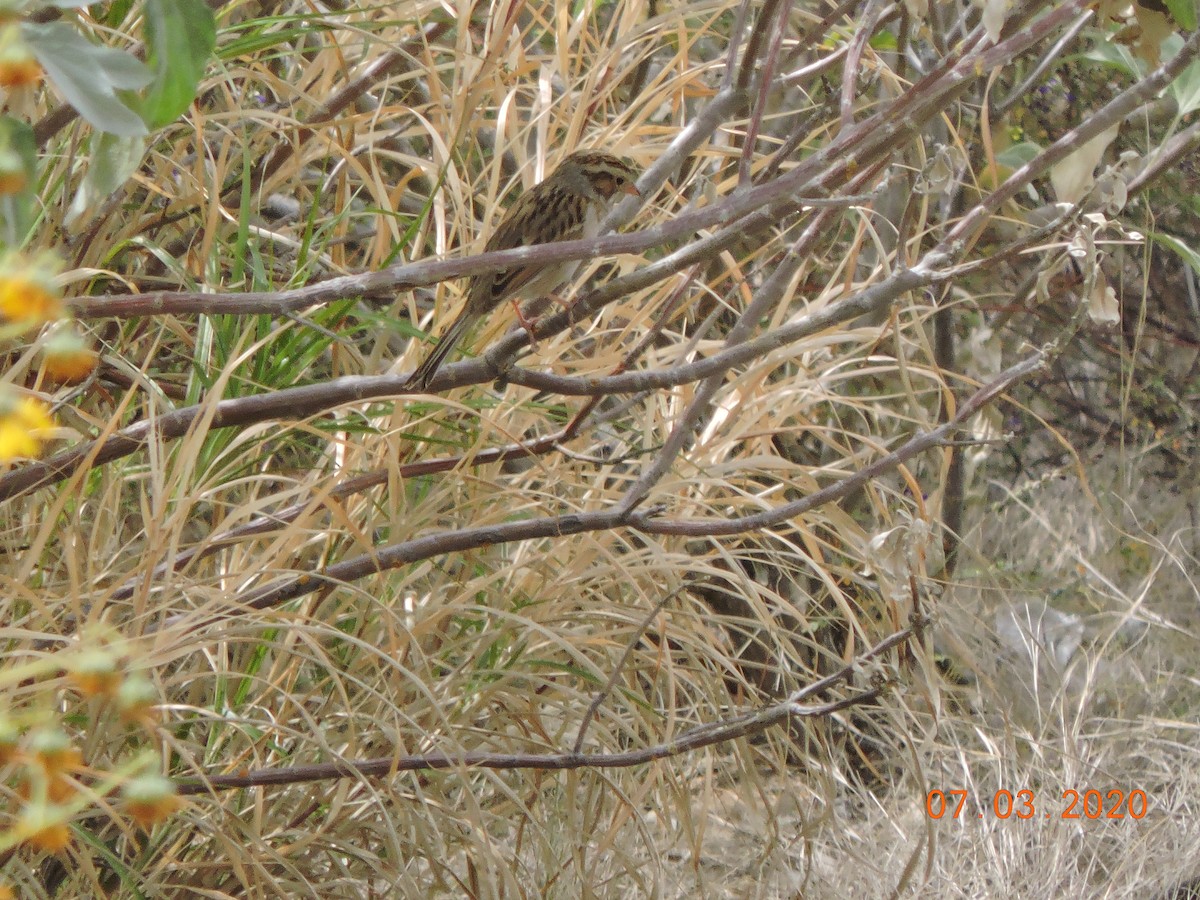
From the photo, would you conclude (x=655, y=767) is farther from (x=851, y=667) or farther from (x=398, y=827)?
(x=851, y=667)

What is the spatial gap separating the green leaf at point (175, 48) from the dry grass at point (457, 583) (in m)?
0.70

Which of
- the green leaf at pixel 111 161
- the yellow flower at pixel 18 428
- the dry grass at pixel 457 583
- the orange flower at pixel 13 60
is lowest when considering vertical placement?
the dry grass at pixel 457 583

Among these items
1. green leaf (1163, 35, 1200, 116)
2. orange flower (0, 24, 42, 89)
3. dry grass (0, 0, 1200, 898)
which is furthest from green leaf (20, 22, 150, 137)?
green leaf (1163, 35, 1200, 116)

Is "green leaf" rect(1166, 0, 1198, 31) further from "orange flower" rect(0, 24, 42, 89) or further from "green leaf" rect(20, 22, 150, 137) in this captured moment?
"orange flower" rect(0, 24, 42, 89)

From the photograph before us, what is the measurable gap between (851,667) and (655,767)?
607 mm

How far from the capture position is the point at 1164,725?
9.12 ft

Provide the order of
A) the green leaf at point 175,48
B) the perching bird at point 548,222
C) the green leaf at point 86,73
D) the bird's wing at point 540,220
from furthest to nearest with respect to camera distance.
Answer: the bird's wing at point 540,220
the perching bird at point 548,222
the green leaf at point 175,48
the green leaf at point 86,73

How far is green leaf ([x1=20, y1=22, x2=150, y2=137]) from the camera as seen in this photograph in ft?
2.14

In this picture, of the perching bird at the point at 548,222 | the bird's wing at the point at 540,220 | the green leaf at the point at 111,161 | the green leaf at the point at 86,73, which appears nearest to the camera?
the green leaf at the point at 86,73

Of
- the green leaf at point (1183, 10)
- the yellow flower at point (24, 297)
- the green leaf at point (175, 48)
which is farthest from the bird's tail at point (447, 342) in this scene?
the yellow flower at point (24, 297)

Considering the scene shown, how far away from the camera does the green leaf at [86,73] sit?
652 millimetres

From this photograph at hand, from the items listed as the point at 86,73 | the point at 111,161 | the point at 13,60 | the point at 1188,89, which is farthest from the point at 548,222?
the point at 13,60

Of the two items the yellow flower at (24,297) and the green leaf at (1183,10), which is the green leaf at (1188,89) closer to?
the green leaf at (1183,10)

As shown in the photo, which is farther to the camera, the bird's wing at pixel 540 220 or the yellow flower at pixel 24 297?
the bird's wing at pixel 540 220
